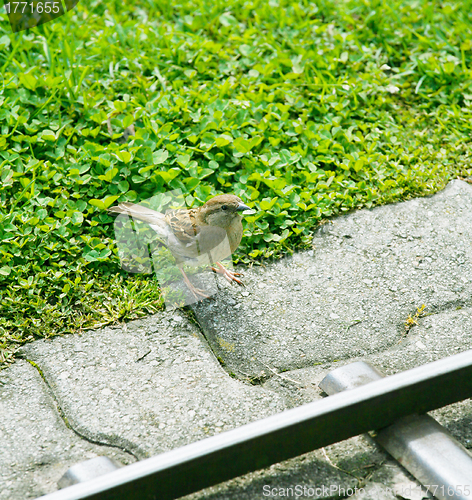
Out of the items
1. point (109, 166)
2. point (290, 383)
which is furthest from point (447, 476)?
point (109, 166)

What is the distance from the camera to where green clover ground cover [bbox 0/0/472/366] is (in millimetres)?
3727

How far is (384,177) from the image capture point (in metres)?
4.45

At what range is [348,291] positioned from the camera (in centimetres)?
359

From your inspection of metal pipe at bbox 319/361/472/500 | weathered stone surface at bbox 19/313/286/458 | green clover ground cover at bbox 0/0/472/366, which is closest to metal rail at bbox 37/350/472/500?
metal pipe at bbox 319/361/472/500

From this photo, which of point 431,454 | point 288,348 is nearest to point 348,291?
point 288,348

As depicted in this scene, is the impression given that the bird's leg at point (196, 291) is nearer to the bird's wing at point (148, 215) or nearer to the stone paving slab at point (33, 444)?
the bird's wing at point (148, 215)

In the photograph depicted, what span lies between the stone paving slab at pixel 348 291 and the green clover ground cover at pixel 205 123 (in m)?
0.21

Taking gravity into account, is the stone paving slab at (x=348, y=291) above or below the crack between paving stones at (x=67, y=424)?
above

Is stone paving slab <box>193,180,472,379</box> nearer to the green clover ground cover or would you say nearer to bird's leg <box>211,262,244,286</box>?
bird's leg <box>211,262,244,286</box>

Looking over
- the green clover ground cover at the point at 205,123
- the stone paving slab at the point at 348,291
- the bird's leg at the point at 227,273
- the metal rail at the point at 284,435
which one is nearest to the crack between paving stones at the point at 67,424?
the green clover ground cover at the point at 205,123

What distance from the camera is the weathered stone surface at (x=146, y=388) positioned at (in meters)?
2.67

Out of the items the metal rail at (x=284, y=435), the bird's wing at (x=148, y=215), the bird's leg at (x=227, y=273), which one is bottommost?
the bird's leg at (x=227, y=273)

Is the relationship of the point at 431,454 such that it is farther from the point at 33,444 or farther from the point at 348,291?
the point at 33,444

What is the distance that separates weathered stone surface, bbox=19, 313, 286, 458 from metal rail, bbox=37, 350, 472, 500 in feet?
1.39
